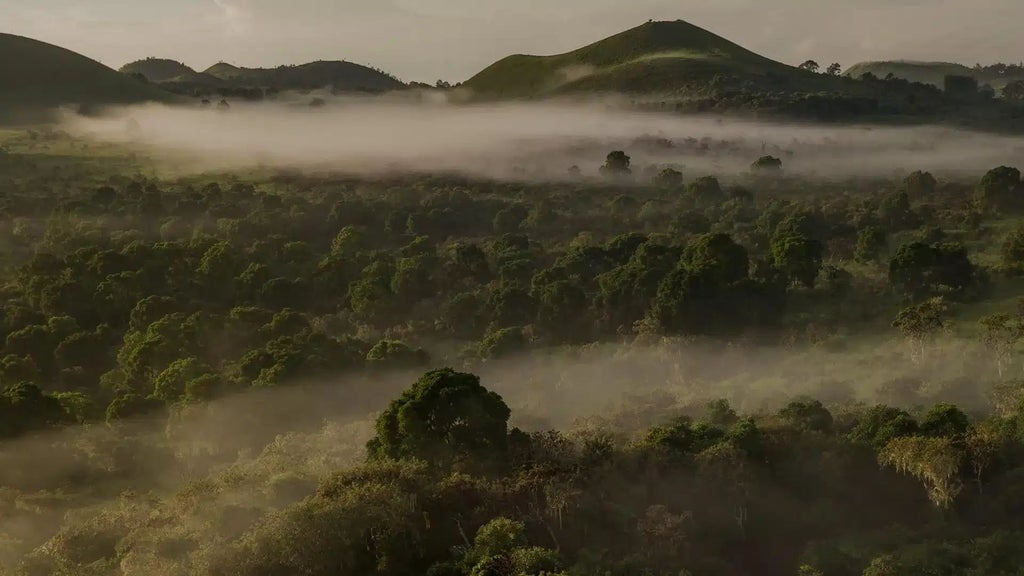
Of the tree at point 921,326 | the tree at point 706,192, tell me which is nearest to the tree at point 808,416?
the tree at point 921,326

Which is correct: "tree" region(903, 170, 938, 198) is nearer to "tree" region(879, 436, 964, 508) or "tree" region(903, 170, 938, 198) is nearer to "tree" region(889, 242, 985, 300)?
"tree" region(889, 242, 985, 300)

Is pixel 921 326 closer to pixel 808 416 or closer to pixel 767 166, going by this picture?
pixel 808 416

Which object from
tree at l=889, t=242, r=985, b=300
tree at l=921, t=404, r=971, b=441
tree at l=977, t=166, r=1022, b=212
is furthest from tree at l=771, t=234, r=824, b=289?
tree at l=977, t=166, r=1022, b=212

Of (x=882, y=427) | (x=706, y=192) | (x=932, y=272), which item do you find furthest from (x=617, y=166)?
(x=882, y=427)

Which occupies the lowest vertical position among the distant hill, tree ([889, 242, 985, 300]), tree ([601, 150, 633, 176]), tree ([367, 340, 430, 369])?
tree ([367, 340, 430, 369])

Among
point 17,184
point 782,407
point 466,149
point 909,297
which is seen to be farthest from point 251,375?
point 466,149
